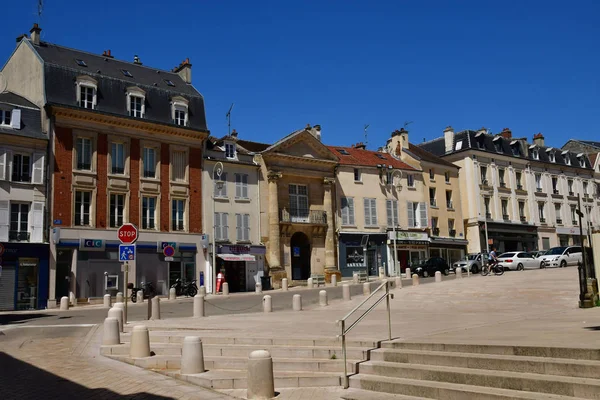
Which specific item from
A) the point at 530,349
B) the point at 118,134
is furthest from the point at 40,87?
the point at 530,349

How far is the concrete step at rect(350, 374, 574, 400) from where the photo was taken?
625cm

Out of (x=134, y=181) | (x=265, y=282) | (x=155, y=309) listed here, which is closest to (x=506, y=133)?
(x=265, y=282)

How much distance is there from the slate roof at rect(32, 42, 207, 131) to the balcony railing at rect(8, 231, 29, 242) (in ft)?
22.4

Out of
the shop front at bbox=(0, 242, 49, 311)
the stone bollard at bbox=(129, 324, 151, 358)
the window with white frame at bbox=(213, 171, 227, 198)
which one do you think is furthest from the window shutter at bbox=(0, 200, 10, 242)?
the stone bollard at bbox=(129, 324, 151, 358)

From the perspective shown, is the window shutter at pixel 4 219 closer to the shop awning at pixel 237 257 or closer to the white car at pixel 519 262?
the shop awning at pixel 237 257

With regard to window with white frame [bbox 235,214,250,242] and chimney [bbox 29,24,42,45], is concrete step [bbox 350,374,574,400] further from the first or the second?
chimney [bbox 29,24,42,45]

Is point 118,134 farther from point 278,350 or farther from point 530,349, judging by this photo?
point 530,349

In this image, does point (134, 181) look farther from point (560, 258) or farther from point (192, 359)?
point (560, 258)

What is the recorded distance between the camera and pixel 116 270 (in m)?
30.4

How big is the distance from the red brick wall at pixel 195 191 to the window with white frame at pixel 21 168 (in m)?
A: 9.04

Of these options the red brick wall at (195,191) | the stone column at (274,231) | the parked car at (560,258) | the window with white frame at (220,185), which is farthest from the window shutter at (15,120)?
the parked car at (560,258)

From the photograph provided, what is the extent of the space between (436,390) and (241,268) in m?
29.3

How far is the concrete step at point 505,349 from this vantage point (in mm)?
6680

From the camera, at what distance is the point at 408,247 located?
43.5m
